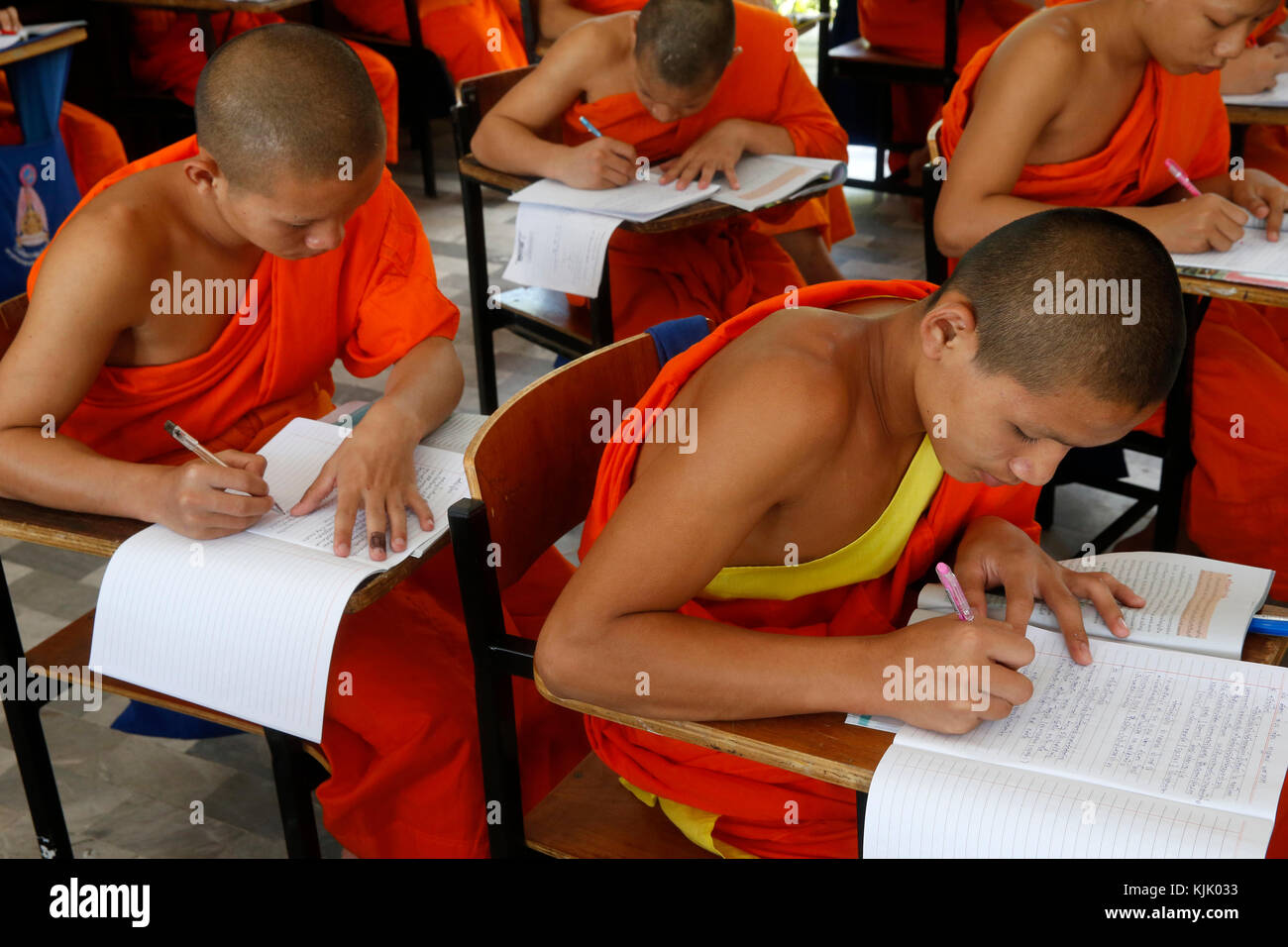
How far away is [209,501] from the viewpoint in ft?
4.89

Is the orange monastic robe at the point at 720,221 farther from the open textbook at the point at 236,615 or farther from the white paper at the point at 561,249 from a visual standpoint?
the open textbook at the point at 236,615

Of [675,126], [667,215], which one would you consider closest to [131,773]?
[667,215]

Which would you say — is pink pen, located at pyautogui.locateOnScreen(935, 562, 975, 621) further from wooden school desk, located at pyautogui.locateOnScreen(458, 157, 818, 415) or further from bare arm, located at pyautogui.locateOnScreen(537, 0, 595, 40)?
bare arm, located at pyautogui.locateOnScreen(537, 0, 595, 40)

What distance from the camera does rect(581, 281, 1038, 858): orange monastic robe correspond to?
1419mm

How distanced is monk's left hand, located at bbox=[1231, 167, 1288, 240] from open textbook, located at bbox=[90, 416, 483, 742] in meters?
1.72

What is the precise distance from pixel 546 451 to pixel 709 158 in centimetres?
161

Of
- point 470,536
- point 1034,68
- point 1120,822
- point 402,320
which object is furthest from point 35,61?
point 1120,822

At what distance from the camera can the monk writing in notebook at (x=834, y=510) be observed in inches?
47.7

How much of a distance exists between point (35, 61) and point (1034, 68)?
A: 2.88 m

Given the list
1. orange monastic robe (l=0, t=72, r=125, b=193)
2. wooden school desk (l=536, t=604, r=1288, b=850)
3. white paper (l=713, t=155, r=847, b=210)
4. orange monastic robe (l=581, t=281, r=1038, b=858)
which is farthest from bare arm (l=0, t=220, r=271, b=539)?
orange monastic robe (l=0, t=72, r=125, b=193)

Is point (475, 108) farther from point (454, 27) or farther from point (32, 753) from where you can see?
point (454, 27)

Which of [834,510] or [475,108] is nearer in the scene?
[834,510]
